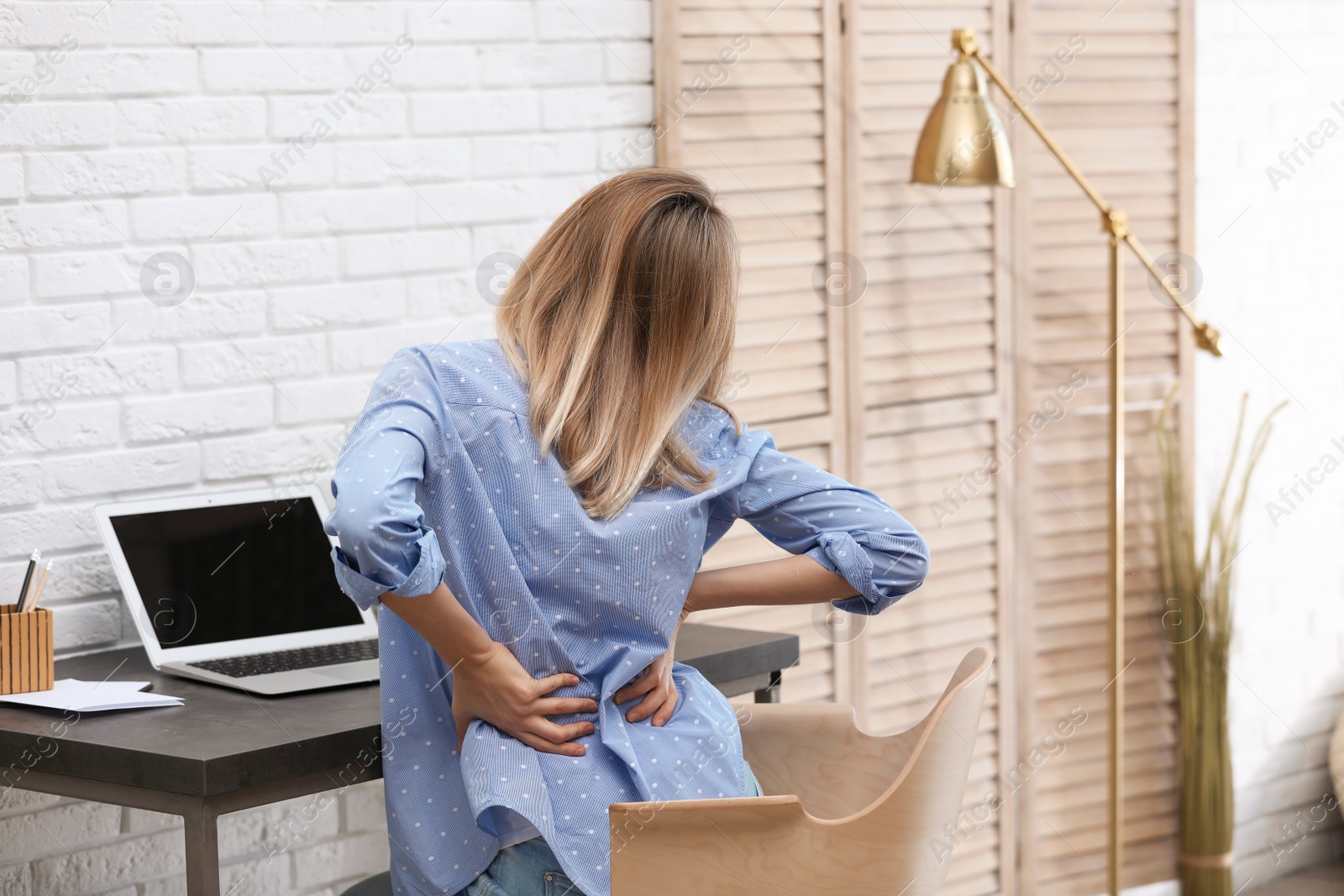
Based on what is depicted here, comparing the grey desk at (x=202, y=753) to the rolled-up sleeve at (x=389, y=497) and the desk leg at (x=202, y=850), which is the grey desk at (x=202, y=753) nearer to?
the desk leg at (x=202, y=850)

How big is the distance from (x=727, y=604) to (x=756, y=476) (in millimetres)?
185

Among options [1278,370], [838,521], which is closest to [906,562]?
[838,521]

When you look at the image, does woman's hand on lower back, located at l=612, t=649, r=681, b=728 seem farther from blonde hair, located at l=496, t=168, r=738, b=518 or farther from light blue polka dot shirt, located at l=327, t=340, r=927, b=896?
blonde hair, located at l=496, t=168, r=738, b=518

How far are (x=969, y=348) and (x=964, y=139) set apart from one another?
1.64 ft

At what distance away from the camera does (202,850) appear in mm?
1321

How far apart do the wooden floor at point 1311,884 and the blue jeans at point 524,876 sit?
7.90 ft

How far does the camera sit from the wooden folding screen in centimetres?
249

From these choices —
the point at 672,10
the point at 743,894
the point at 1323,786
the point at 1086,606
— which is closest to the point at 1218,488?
the point at 1086,606

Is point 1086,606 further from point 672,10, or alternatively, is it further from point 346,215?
point 346,215

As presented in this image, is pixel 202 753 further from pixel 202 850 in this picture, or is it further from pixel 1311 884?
pixel 1311 884

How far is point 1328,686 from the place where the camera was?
3.24 meters

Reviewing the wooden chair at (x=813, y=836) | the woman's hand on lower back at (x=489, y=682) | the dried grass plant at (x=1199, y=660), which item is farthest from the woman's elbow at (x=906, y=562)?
the dried grass plant at (x=1199, y=660)

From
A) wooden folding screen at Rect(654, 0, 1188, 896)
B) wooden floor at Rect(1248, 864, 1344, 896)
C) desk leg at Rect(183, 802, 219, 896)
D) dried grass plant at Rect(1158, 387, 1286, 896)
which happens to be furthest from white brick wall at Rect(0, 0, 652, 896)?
wooden floor at Rect(1248, 864, 1344, 896)

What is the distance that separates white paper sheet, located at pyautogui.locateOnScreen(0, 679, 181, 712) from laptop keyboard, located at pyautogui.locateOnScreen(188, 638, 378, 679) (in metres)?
0.10
